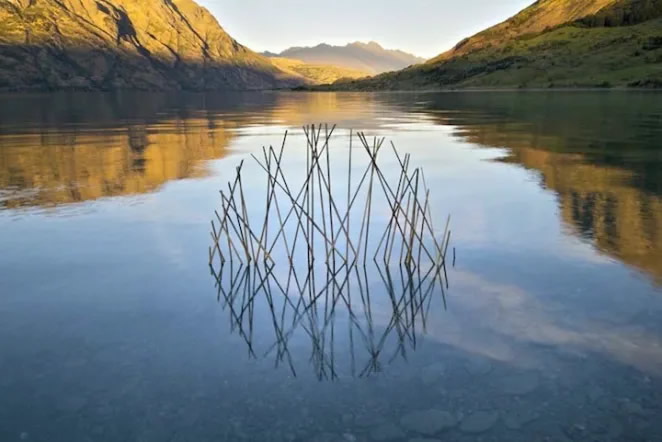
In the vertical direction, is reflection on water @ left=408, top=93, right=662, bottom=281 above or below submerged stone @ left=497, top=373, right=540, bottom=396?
above

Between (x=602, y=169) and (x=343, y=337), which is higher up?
(x=602, y=169)

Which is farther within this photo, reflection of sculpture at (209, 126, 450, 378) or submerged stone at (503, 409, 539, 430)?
reflection of sculpture at (209, 126, 450, 378)

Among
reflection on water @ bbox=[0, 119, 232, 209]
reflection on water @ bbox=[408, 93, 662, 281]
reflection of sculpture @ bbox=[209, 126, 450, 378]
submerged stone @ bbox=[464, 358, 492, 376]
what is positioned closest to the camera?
submerged stone @ bbox=[464, 358, 492, 376]

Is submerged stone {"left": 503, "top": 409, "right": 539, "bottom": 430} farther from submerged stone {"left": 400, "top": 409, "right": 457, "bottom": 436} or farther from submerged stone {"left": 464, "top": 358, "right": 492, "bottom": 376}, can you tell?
submerged stone {"left": 464, "top": 358, "right": 492, "bottom": 376}

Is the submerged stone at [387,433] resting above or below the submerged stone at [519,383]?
above

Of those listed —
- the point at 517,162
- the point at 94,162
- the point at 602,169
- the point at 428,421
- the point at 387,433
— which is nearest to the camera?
the point at 387,433

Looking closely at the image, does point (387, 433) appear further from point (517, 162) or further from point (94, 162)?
point (94, 162)

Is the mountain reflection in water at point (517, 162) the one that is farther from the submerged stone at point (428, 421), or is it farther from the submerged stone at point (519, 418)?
the submerged stone at point (428, 421)

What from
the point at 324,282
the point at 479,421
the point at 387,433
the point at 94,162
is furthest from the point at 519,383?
the point at 94,162

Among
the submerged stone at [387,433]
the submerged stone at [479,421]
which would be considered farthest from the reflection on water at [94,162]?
the submerged stone at [479,421]

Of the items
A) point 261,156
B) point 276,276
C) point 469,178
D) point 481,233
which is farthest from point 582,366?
point 261,156

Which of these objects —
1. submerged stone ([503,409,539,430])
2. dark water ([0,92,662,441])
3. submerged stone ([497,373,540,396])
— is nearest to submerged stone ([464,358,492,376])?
dark water ([0,92,662,441])

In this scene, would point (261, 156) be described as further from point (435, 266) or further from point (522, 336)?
point (522, 336)

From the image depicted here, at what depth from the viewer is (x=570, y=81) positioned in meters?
157
